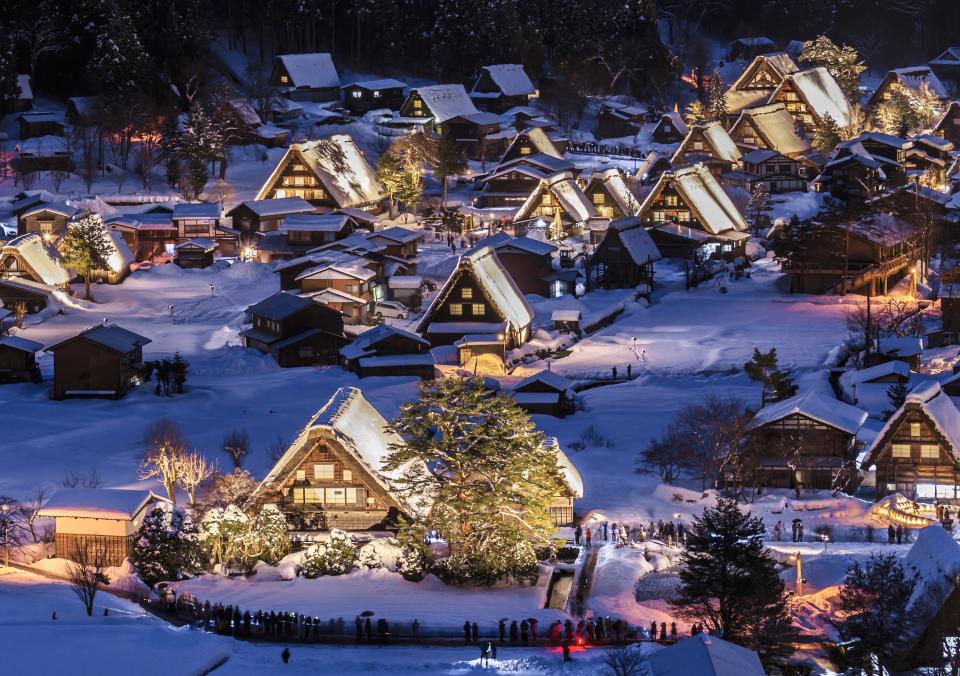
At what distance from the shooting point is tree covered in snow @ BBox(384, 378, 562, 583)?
2777 centimetres

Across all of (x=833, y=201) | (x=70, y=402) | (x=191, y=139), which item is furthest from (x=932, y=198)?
(x=70, y=402)

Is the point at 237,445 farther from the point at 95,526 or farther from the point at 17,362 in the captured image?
the point at 17,362

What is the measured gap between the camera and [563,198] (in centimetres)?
6106

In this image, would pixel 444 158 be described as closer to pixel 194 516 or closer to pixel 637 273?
pixel 637 273

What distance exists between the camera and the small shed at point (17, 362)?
43.2 metres

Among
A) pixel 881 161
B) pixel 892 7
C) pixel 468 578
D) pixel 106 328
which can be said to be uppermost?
pixel 892 7

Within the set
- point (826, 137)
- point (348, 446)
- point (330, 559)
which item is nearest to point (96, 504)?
point (330, 559)

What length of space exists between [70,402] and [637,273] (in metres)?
20.9

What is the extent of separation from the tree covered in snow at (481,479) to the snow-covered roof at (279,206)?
106ft

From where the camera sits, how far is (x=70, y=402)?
41406mm

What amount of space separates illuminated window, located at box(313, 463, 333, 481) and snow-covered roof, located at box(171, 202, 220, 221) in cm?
3087

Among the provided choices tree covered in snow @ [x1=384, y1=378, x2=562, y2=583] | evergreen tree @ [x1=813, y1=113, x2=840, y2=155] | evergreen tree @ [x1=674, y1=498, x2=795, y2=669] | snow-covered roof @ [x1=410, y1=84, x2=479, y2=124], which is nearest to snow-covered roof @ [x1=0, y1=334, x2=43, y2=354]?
tree covered in snow @ [x1=384, y1=378, x2=562, y2=583]

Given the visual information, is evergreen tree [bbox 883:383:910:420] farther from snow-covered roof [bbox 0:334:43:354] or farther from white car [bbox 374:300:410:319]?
snow-covered roof [bbox 0:334:43:354]

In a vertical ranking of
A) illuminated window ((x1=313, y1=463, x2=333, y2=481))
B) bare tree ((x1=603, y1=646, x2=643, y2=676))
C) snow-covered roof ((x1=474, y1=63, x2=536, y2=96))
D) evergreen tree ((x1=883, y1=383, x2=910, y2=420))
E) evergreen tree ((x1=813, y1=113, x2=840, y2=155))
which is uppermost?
snow-covered roof ((x1=474, y1=63, x2=536, y2=96))
